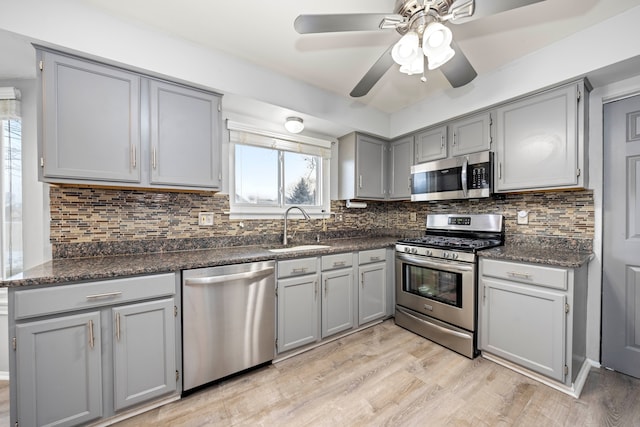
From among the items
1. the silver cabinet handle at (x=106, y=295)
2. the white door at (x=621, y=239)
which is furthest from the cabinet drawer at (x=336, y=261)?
the white door at (x=621, y=239)

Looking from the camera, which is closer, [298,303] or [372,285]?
[298,303]

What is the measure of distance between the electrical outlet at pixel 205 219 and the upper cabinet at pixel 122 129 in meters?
0.39

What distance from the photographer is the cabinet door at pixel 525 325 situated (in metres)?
1.73

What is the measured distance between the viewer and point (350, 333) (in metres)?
2.56

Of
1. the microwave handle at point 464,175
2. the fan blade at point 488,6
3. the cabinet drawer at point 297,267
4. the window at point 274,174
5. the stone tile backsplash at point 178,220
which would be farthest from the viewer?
the window at point 274,174

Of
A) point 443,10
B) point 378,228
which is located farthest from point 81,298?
point 378,228

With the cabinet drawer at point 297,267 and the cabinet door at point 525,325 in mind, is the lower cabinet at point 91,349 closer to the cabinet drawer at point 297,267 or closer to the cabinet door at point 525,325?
the cabinet drawer at point 297,267

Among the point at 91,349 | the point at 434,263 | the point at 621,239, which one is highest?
the point at 621,239

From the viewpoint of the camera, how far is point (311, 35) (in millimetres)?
1838

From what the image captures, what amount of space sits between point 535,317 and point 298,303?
1.78m

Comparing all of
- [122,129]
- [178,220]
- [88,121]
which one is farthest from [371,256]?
[88,121]

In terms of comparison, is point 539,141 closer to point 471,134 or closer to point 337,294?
point 471,134

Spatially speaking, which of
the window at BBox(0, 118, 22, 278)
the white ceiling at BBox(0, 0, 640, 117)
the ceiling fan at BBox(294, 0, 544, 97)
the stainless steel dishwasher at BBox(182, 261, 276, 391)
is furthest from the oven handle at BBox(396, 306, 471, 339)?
the window at BBox(0, 118, 22, 278)

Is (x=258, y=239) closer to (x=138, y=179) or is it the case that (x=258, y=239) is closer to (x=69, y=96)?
(x=138, y=179)
